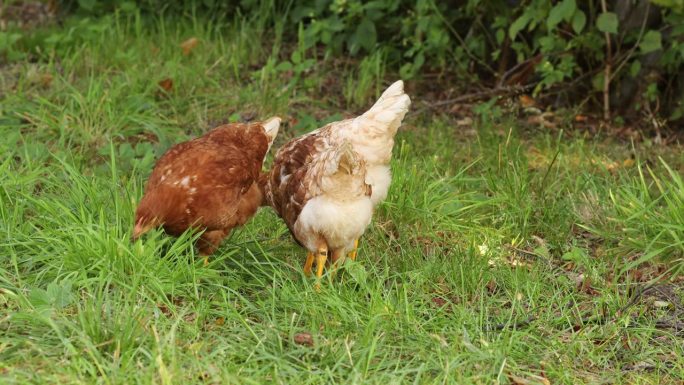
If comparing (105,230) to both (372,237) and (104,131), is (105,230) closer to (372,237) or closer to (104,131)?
(372,237)

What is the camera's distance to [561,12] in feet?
19.3

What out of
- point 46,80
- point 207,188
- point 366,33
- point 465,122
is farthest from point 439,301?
point 46,80

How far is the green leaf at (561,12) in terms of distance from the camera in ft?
19.2

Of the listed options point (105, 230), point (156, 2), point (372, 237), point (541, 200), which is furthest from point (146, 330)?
point (156, 2)

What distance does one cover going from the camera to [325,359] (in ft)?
11.3

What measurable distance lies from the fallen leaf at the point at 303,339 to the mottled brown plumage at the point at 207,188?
0.81 m

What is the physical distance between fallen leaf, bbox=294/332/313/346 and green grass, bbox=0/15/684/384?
3 centimetres

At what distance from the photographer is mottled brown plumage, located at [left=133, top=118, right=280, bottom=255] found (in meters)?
4.11

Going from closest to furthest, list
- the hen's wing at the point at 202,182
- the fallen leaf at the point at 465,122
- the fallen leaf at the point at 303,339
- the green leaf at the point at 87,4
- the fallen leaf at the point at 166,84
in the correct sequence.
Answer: the fallen leaf at the point at 303,339
the hen's wing at the point at 202,182
the fallen leaf at the point at 166,84
the fallen leaf at the point at 465,122
the green leaf at the point at 87,4

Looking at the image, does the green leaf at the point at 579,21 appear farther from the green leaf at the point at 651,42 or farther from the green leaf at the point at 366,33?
the green leaf at the point at 366,33

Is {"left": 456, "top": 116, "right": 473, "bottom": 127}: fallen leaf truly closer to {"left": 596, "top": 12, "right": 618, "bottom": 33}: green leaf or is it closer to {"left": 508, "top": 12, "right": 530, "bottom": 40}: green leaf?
{"left": 508, "top": 12, "right": 530, "bottom": 40}: green leaf

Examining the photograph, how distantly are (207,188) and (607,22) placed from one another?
2825 millimetres

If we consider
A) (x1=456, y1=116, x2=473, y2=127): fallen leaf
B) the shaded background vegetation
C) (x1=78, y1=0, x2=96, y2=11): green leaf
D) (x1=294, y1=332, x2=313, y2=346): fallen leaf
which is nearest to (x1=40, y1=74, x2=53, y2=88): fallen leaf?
the shaded background vegetation

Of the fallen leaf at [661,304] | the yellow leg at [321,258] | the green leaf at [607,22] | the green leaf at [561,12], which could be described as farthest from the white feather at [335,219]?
the green leaf at [607,22]
